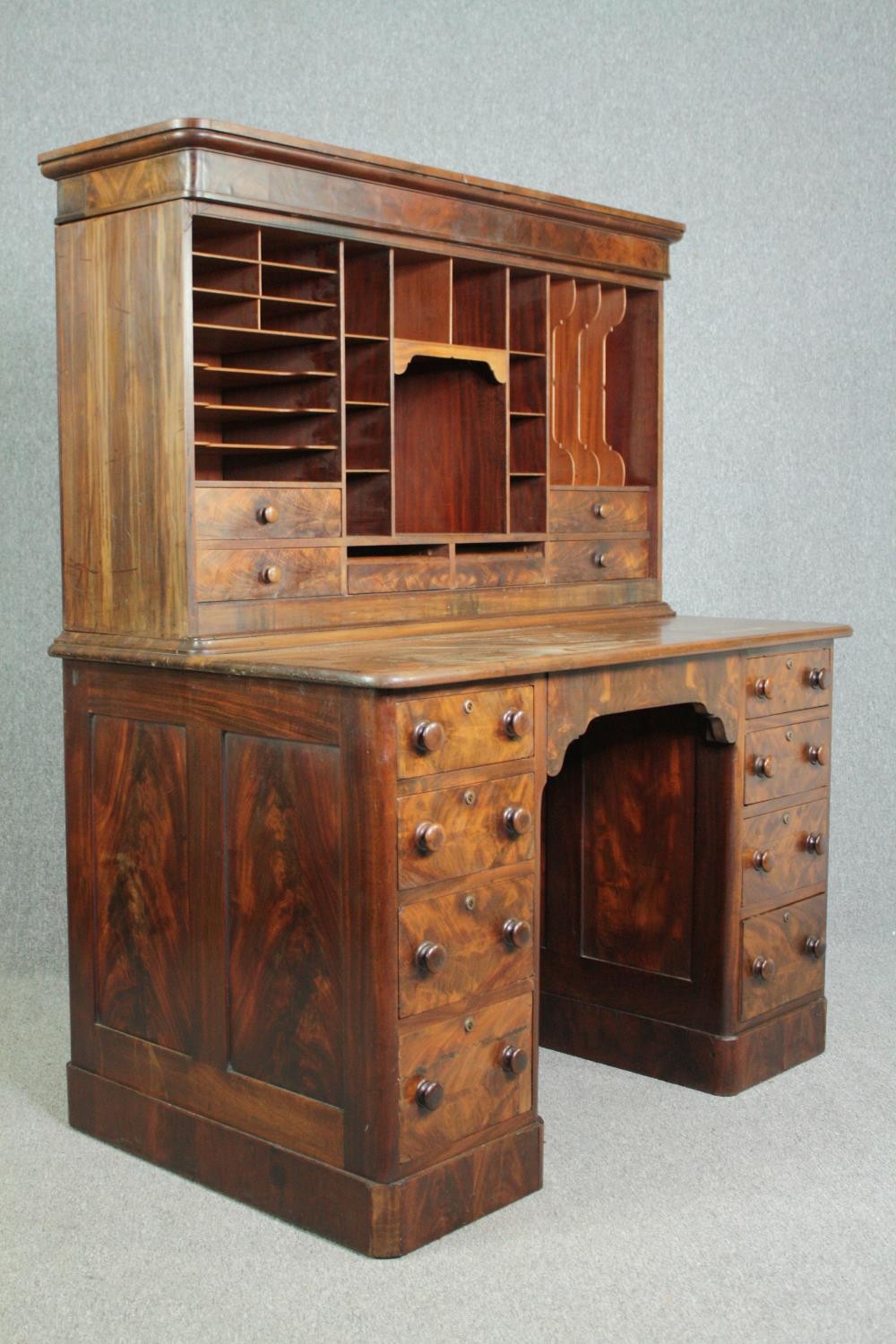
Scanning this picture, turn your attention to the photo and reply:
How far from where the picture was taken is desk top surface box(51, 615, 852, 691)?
2600 millimetres

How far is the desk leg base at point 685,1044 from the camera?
3402mm

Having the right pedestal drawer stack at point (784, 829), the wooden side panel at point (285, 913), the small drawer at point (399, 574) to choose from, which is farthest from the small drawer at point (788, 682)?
the wooden side panel at point (285, 913)

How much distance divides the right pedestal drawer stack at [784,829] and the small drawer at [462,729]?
781 millimetres

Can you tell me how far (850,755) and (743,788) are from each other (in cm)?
164

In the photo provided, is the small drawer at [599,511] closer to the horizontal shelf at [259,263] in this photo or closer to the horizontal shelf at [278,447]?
the horizontal shelf at [278,447]

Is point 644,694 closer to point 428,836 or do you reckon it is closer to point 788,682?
point 788,682

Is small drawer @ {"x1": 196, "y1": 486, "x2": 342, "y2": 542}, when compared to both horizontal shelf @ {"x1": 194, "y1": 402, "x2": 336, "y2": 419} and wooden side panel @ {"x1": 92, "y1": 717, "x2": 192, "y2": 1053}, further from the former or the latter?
wooden side panel @ {"x1": 92, "y1": 717, "x2": 192, "y2": 1053}

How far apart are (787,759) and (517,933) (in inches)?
38.0

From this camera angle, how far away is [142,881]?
3002 mm

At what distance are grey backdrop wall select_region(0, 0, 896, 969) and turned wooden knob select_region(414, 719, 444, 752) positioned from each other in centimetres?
179

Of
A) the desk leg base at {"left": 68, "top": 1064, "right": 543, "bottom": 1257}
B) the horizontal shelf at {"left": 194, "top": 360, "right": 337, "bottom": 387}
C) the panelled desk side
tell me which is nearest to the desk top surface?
the panelled desk side

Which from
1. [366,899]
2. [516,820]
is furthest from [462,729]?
[366,899]

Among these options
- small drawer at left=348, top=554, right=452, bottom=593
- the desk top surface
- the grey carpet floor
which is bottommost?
the grey carpet floor

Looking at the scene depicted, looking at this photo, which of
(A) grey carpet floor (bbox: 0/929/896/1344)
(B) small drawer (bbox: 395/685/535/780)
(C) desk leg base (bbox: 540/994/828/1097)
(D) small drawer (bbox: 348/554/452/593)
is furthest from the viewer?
(C) desk leg base (bbox: 540/994/828/1097)
